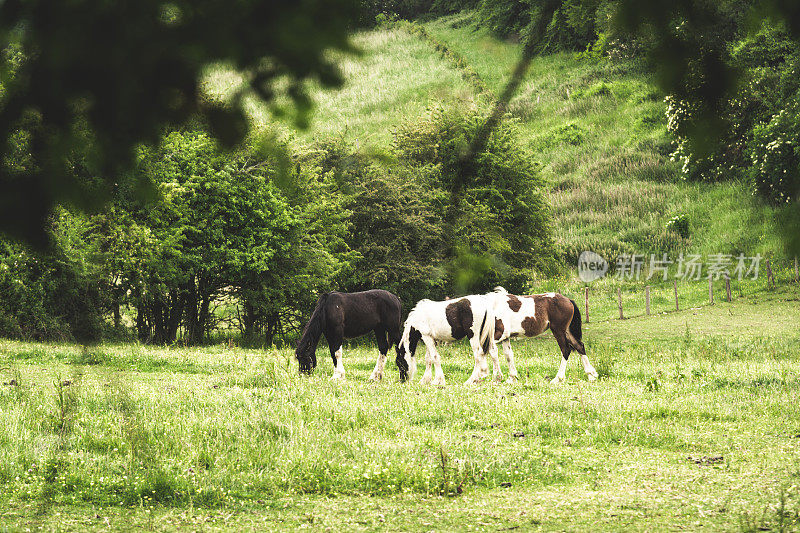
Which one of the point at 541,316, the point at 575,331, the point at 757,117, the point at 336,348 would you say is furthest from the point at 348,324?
the point at 757,117

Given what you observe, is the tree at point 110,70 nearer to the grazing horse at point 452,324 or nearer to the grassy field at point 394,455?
the grassy field at point 394,455

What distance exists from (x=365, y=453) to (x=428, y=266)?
21.9 metres

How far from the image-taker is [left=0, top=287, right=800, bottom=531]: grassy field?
229 inches

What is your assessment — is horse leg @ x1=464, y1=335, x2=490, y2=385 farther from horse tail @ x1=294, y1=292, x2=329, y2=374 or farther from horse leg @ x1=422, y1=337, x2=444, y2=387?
horse tail @ x1=294, y1=292, x2=329, y2=374

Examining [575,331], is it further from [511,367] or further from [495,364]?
[495,364]

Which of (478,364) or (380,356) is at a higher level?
(380,356)

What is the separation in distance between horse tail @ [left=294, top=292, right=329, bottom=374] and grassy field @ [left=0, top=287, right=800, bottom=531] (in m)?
1.24

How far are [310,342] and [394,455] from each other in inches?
294

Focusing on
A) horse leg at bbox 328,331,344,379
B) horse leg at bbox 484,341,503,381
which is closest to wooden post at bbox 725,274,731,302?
horse leg at bbox 484,341,503,381

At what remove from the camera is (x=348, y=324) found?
15.8 meters

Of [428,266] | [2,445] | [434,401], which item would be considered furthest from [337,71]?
[428,266]

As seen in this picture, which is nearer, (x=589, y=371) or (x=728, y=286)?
(x=589, y=371)

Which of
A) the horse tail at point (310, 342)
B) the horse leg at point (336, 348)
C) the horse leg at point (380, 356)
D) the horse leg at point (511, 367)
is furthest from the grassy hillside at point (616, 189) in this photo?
the horse tail at point (310, 342)

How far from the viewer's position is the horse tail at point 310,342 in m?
14.2
